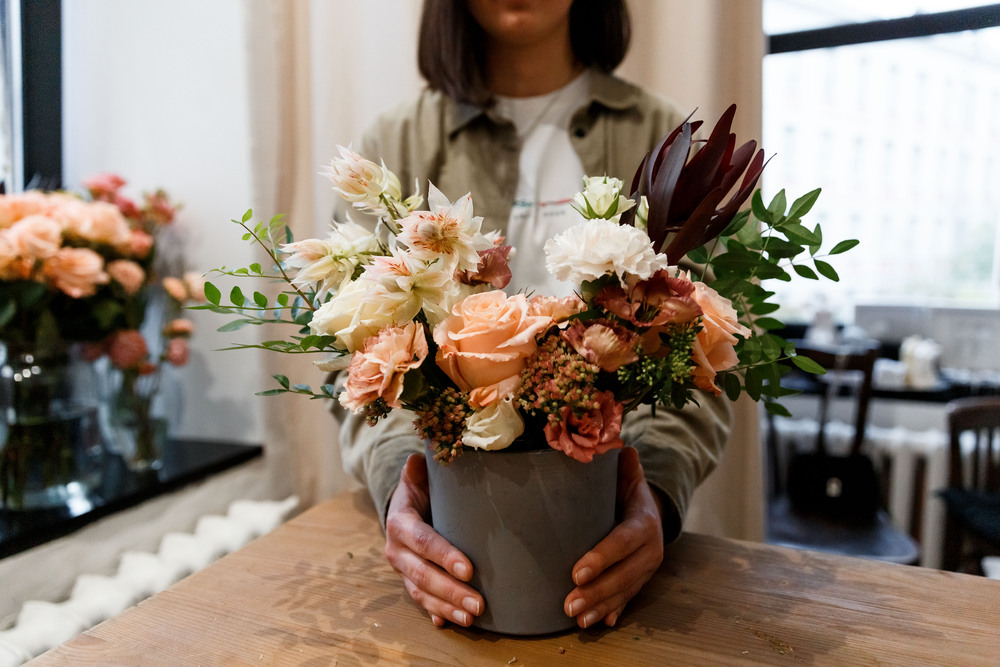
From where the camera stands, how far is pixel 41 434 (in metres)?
1.24

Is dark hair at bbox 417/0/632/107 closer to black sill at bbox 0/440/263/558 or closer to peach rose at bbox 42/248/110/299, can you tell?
peach rose at bbox 42/248/110/299

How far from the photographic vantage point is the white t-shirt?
1139mm

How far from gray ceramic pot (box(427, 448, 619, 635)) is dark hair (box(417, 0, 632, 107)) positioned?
0.76 metres

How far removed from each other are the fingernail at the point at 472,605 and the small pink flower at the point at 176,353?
1.16m

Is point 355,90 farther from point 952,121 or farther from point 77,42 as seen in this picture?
point 952,121

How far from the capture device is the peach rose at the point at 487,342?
491 mm

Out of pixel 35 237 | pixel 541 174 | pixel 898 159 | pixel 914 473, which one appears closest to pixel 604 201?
pixel 541 174

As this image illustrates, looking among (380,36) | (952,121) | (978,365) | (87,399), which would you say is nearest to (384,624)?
(87,399)

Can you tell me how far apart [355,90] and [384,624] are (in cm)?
137

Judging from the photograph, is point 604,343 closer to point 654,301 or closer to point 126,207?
point 654,301

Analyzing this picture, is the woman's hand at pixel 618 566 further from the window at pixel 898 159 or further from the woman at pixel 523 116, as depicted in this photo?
the window at pixel 898 159

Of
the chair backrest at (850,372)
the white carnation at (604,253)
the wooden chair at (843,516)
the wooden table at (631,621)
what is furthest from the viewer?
the chair backrest at (850,372)

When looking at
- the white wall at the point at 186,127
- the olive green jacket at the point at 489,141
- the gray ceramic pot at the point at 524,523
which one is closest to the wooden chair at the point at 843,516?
the olive green jacket at the point at 489,141

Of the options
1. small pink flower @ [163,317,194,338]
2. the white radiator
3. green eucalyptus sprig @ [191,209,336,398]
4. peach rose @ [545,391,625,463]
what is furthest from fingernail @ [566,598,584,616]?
the white radiator
